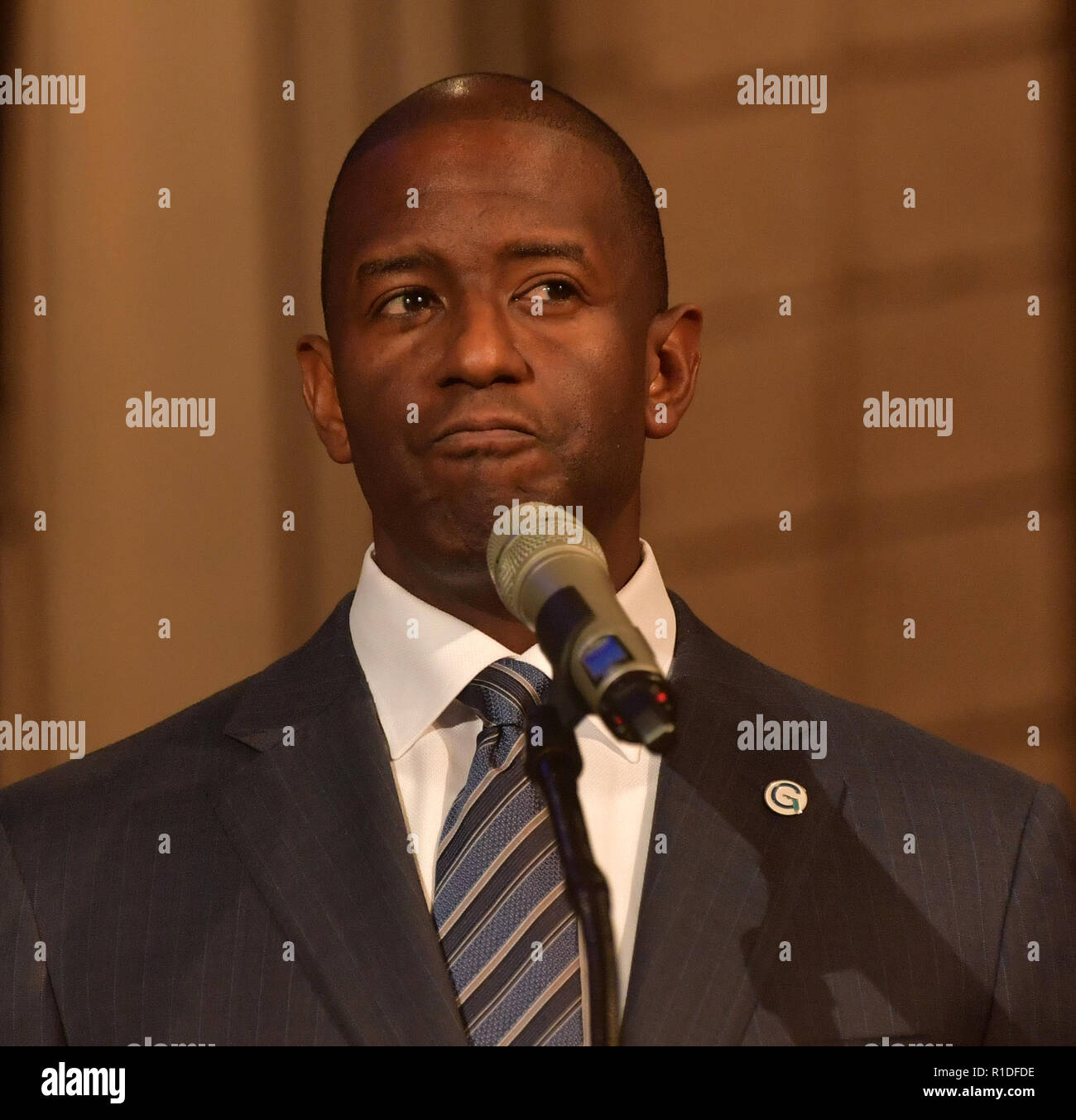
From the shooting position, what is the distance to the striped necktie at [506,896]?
195 cm

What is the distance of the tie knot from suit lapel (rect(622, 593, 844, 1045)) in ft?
0.67

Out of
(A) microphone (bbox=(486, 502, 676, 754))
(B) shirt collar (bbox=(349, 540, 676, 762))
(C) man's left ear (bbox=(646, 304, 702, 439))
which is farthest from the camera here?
(C) man's left ear (bbox=(646, 304, 702, 439))

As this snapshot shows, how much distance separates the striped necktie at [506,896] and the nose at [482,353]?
15.8 inches

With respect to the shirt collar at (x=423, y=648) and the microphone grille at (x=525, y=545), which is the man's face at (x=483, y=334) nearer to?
the shirt collar at (x=423, y=648)

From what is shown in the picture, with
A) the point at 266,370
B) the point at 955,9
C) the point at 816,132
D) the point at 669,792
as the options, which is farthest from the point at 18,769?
the point at 955,9


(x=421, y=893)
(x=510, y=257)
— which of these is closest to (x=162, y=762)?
(x=421, y=893)

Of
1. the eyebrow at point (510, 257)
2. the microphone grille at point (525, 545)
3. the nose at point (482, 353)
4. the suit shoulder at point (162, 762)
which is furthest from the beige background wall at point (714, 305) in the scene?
the microphone grille at point (525, 545)

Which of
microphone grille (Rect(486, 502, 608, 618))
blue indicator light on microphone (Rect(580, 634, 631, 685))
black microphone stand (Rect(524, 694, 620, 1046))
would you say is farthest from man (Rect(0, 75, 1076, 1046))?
blue indicator light on microphone (Rect(580, 634, 631, 685))

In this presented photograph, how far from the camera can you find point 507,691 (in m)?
2.21

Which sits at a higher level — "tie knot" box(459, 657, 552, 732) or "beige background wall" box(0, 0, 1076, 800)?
"beige background wall" box(0, 0, 1076, 800)

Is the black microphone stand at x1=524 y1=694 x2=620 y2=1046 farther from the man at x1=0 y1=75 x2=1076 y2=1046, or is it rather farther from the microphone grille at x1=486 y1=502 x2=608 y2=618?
the man at x1=0 y1=75 x2=1076 y2=1046

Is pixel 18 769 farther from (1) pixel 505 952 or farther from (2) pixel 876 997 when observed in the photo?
(2) pixel 876 997

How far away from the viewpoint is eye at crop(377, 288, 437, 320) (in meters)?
2.30

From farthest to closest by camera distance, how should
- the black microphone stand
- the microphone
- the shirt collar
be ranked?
1. the shirt collar
2. the black microphone stand
3. the microphone
